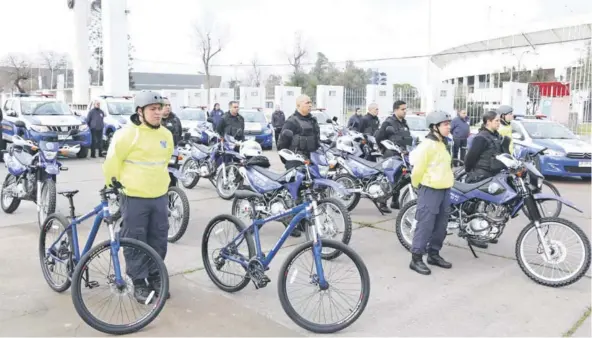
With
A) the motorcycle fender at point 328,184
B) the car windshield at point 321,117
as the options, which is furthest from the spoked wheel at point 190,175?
the car windshield at point 321,117

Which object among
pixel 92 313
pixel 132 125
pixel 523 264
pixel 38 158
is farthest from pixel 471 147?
pixel 38 158

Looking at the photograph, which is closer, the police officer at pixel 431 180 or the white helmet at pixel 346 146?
the police officer at pixel 431 180

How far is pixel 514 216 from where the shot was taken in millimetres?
5898

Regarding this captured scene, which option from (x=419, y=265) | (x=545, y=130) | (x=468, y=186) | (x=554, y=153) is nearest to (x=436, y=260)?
(x=419, y=265)

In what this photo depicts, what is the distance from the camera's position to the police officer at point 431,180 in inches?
213

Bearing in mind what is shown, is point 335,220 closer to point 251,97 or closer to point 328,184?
point 328,184

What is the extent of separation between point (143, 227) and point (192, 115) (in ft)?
55.2

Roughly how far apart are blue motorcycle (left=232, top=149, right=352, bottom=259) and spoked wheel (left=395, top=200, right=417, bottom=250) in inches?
31.2

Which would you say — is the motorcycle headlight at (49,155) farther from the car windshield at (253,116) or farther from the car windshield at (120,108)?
the car windshield at (253,116)

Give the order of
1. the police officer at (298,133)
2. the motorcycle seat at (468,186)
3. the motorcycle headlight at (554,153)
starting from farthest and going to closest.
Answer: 1. the motorcycle headlight at (554,153)
2. the police officer at (298,133)
3. the motorcycle seat at (468,186)

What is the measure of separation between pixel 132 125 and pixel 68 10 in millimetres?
30836

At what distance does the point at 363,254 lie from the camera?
6219 mm

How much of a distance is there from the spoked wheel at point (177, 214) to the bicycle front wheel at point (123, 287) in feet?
7.44

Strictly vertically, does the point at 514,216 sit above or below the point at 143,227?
below
